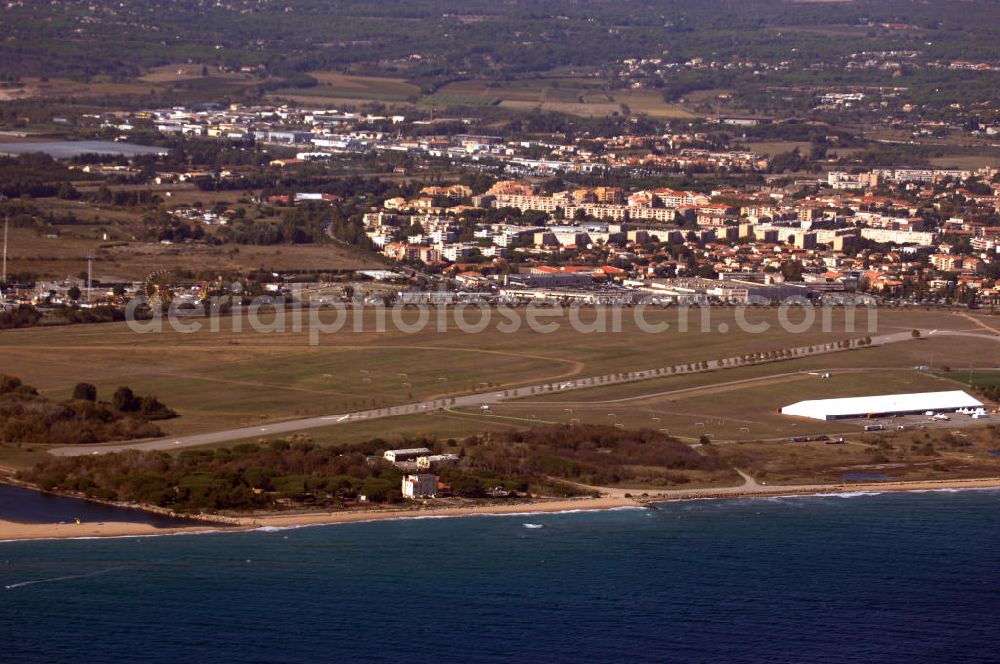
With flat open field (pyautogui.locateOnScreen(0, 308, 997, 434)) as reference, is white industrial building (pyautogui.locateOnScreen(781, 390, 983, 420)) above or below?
below

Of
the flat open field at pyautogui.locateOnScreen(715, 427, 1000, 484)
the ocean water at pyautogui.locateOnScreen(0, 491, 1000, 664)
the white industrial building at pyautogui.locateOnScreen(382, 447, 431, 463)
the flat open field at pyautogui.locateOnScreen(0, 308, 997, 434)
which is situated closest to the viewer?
the ocean water at pyautogui.locateOnScreen(0, 491, 1000, 664)

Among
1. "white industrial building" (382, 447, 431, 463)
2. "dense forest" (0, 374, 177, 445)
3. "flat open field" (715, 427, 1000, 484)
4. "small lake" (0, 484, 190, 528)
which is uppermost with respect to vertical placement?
"dense forest" (0, 374, 177, 445)

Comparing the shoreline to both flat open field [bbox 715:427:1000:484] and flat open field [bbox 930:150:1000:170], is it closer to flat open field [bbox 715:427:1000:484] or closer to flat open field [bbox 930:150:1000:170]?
flat open field [bbox 715:427:1000:484]

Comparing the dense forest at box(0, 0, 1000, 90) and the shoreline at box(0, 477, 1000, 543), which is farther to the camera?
the dense forest at box(0, 0, 1000, 90)

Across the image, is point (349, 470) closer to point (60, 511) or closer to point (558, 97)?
point (60, 511)

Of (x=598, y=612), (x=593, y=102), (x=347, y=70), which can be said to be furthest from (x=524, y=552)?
(x=347, y=70)

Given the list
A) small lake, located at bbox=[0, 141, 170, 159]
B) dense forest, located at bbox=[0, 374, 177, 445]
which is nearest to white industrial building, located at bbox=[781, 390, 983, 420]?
dense forest, located at bbox=[0, 374, 177, 445]

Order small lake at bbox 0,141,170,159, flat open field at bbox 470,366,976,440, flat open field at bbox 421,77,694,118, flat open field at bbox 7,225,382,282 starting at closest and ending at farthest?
flat open field at bbox 470,366,976,440 → flat open field at bbox 7,225,382,282 → small lake at bbox 0,141,170,159 → flat open field at bbox 421,77,694,118

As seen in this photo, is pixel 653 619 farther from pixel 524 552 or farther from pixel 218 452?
pixel 218 452
